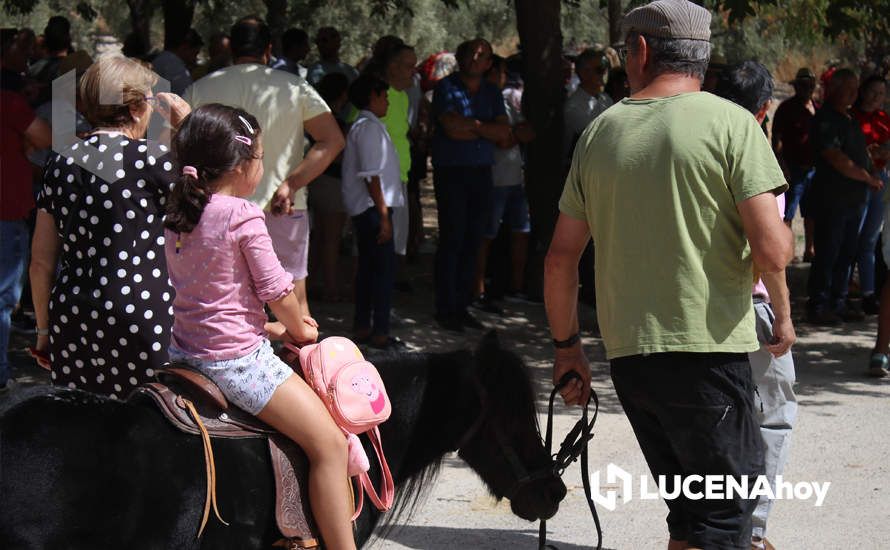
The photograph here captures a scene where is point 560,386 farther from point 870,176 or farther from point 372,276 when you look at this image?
point 870,176

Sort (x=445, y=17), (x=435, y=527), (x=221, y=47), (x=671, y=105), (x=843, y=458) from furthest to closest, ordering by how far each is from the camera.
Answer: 1. (x=445, y=17)
2. (x=221, y=47)
3. (x=843, y=458)
4. (x=435, y=527)
5. (x=671, y=105)

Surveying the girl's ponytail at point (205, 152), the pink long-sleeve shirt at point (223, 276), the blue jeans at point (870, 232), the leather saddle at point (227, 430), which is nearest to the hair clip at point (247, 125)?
the girl's ponytail at point (205, 152)

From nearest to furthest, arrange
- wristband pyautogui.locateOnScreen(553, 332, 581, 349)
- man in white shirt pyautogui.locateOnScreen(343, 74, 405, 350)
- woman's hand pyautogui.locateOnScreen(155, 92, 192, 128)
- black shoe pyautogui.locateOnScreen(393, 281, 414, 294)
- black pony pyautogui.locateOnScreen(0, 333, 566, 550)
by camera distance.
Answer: black pony pyautogui.locateOnScreen(0, 333, 566, 550)
wristband pyautogui.locateOnScreen(553, 332, 581, 349)
woman's hand pyautogui.locateOnScreen(155, 92, 192, 128)
man in white shirt pyautogui.locateOnScreen(343, 74, 405, 350)
black shoe pyautogui.locateOnScreen(393, 281, 414, 294)

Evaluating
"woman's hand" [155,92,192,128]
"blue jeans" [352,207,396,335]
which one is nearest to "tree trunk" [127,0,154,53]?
"blue jeans" [352,207,396,335]

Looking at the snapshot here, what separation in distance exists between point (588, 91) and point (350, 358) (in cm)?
647

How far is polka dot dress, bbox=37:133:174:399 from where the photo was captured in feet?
13.0

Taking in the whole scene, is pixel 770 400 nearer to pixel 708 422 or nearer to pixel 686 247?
pixel 708 422

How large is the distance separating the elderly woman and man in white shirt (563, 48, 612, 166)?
5.64m

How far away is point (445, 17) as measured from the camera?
30.9 metres

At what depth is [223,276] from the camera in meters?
3.31

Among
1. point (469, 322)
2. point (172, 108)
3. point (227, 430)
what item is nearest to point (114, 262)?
point (172, 108)

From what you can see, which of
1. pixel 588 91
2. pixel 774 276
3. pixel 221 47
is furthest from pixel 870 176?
pixel 774 276

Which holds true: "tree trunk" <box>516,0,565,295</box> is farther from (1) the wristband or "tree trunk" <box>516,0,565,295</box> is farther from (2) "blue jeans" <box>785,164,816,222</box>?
(1) the wristband

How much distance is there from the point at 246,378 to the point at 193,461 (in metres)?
0.29
